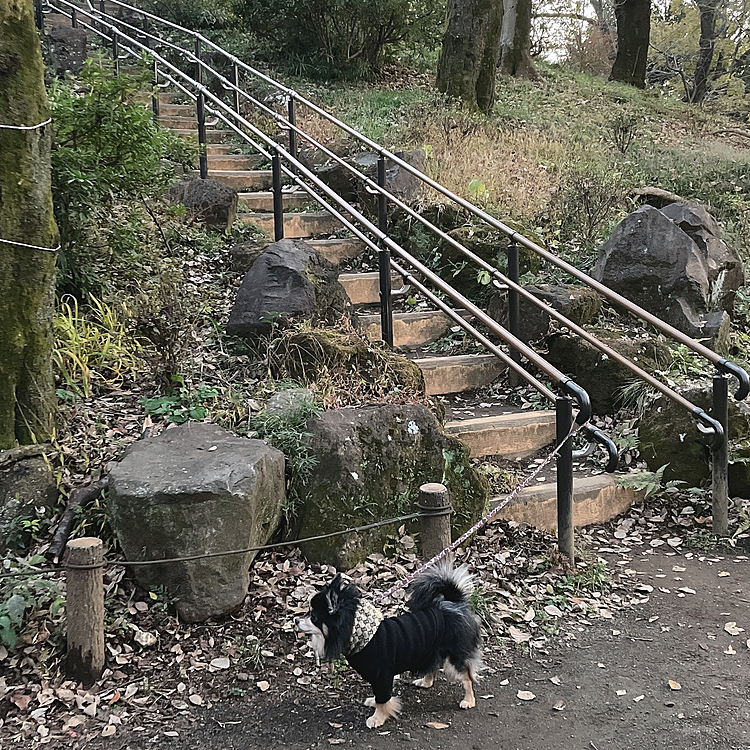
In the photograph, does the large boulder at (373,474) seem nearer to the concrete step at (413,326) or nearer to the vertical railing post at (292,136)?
the concrete step at (413,326)

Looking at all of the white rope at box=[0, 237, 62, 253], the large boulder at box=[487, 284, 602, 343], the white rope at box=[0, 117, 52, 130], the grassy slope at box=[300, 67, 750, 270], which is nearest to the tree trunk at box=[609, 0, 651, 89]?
the grassy slope at box=[300, 67, 750, 270]

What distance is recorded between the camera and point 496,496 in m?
4.66

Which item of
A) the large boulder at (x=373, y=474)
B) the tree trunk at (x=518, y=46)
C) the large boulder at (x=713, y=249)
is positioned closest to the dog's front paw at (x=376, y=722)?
the large boulder at (x=373, y=474)

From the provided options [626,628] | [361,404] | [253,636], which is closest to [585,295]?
[361,404]

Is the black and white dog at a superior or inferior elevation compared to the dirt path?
superior

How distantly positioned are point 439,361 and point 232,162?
13.7ft

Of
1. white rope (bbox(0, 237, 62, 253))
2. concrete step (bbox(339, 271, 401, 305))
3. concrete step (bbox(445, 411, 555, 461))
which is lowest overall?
concrete step (bbox(445, 411, 555, 461))

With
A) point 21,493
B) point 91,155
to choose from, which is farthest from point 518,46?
point 21,493

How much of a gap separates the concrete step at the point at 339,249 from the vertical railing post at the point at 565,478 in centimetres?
358

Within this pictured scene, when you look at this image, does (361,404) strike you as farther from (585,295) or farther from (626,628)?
(585,295)

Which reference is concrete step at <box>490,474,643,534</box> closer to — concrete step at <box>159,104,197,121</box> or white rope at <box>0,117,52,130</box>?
white rope at <box>0,117,52,130</box>

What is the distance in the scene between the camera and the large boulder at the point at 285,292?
5238 mm

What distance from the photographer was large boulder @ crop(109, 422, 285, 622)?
3.45 m

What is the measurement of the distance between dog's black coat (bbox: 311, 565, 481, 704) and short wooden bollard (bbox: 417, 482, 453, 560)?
1.07ft
